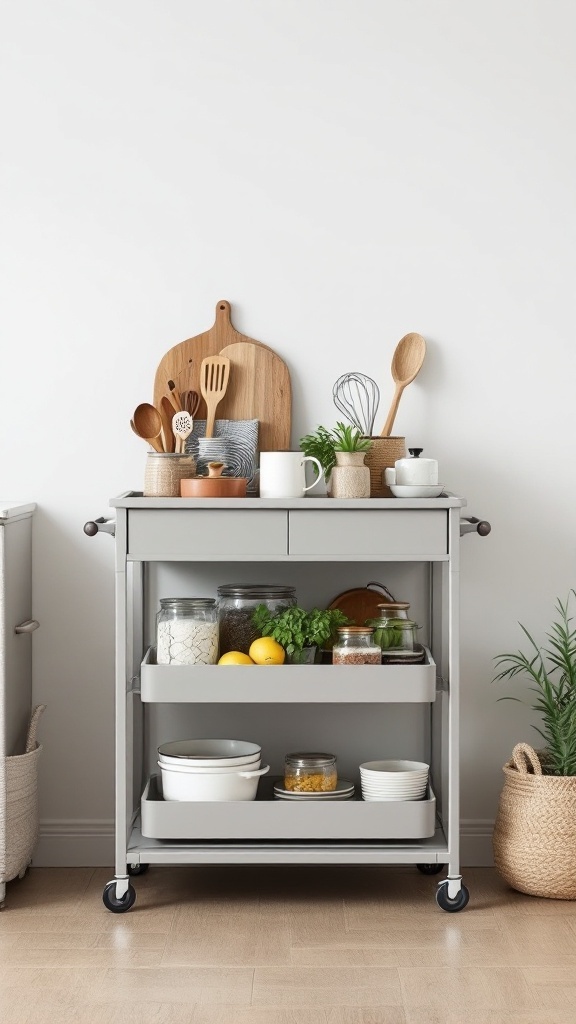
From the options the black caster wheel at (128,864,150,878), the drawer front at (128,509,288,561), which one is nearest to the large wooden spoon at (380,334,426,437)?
the drawer front at (128,509,288,561)

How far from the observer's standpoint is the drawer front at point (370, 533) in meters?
2.68

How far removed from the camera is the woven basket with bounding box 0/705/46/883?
277cm

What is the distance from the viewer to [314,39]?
306 cm

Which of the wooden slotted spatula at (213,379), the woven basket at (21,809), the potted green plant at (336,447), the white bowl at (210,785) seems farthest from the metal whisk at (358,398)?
the woven basket at (21,809)

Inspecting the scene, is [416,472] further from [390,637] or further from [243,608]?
A: [243,608]

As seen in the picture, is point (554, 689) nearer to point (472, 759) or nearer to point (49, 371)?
point (472, 759)

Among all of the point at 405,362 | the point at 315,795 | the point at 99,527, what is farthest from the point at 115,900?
the point at 405,362

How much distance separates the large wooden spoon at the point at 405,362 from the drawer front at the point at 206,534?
20.7 inches

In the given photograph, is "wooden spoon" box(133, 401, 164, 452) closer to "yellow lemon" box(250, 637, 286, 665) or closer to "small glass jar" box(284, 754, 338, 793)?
"yellow lemon" box(250, 637, 286, 665)

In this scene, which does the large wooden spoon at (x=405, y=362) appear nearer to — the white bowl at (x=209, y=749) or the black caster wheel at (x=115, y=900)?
the white bowl at (x=209, y=749)

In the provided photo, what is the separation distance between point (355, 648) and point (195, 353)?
944 millimetres

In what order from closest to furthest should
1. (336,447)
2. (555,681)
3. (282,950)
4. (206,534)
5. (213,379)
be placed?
1. (282,950)
2. (206,534)
3. (336,447)
4. (213,379)
5. (555,681)

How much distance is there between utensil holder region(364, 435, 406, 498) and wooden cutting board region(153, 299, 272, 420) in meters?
0.43

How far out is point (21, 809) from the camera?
2.85 m
